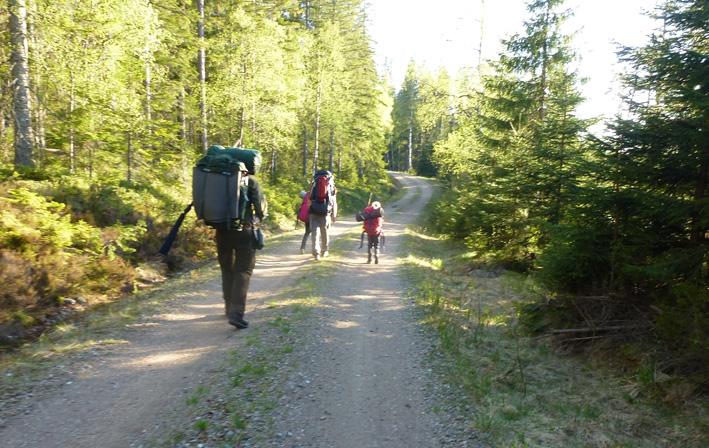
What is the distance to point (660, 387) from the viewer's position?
5398 millimetres

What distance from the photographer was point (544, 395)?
548 cm

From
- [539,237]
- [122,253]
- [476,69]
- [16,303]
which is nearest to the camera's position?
[16,303]

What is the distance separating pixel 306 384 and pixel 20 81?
33.8ft

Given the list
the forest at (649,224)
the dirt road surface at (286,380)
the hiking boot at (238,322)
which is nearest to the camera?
the dirt road surface at (286,380)

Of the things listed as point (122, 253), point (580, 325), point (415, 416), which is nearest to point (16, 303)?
point (122, 253)

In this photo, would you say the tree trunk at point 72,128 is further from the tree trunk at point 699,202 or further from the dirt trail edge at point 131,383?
the tree trunk at point 699,202

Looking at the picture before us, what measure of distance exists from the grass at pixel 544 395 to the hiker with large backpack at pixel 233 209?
3268 mm

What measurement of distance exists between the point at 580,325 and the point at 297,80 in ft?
81.6

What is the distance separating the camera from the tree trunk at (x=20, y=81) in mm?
9680

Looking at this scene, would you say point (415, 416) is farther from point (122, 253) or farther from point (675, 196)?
point (122, 253)

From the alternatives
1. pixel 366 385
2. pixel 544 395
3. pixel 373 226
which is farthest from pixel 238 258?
pixel 373 226

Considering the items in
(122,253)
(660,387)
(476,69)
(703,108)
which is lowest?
(660,387)

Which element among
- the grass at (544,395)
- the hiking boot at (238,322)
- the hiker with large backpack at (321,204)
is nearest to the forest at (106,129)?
the hiking boot at (238,322)

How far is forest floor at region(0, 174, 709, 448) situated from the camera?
13.0 feet
